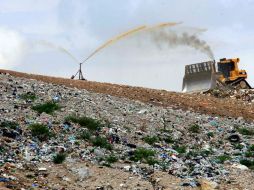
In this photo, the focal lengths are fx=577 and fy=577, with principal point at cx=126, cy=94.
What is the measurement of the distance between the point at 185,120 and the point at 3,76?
579 centimetres

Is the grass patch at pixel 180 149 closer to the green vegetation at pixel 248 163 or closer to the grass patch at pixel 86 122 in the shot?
the green vegetation at pixel 248 163

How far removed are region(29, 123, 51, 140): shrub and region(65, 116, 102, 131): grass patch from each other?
3.63 feet

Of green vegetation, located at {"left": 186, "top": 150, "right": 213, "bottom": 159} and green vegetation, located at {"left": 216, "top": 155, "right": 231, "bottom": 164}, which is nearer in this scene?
green vegetation, located at {"left": 216, "top": 155, "right": 231, "bottom": 164}

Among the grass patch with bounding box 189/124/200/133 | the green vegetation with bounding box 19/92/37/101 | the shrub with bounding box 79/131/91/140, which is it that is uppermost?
the green vegetation with bounding box 19/92/37/101

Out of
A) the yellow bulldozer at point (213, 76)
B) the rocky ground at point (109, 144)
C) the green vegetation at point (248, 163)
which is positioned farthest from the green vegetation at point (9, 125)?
the yellow bulldozer at point (213, 76)

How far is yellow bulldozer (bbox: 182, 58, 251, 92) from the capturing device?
94.0 ft

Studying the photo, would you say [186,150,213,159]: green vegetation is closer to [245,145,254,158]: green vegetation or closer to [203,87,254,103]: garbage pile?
[245,145,254,158]: green vegetation

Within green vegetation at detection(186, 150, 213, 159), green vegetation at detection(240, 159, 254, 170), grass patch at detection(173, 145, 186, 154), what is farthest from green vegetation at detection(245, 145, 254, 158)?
grass patch at detection(173, 145, 186, 154)

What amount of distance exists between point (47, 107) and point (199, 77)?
15.9 metres

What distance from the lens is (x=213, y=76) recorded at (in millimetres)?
28531

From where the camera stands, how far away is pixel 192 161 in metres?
12.7

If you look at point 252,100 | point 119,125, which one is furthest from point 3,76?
point 252,100

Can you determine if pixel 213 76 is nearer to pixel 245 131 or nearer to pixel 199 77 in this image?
pixel 199 77

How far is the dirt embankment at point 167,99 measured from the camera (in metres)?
20.1
